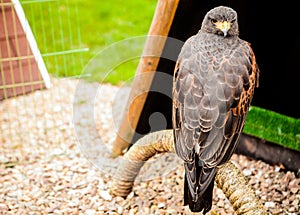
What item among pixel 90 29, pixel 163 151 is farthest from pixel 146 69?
pixel 90 29

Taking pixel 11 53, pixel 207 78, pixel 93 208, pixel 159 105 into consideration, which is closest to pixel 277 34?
pixel 159 105

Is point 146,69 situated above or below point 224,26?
below

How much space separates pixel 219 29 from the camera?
2641mm

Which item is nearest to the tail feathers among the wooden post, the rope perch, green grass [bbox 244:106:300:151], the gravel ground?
the rope perch

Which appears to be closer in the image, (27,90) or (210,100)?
(210,100)

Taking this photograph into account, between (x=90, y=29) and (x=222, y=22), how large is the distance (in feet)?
13.9

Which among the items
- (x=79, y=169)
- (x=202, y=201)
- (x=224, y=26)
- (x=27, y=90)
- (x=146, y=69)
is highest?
(x=224, y=26)

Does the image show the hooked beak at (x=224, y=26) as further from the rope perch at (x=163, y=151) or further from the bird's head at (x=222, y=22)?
the rope perch at (x=163, y=151)

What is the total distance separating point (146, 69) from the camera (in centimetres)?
339

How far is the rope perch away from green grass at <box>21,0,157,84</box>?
224cm

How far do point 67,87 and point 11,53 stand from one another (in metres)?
0.80

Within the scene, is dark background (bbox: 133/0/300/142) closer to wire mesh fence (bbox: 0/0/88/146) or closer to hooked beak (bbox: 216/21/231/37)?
hooked beak (bbox: 216/21/231/37)

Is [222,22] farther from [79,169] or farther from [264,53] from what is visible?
[79,169]

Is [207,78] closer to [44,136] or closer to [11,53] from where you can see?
[44,136]
